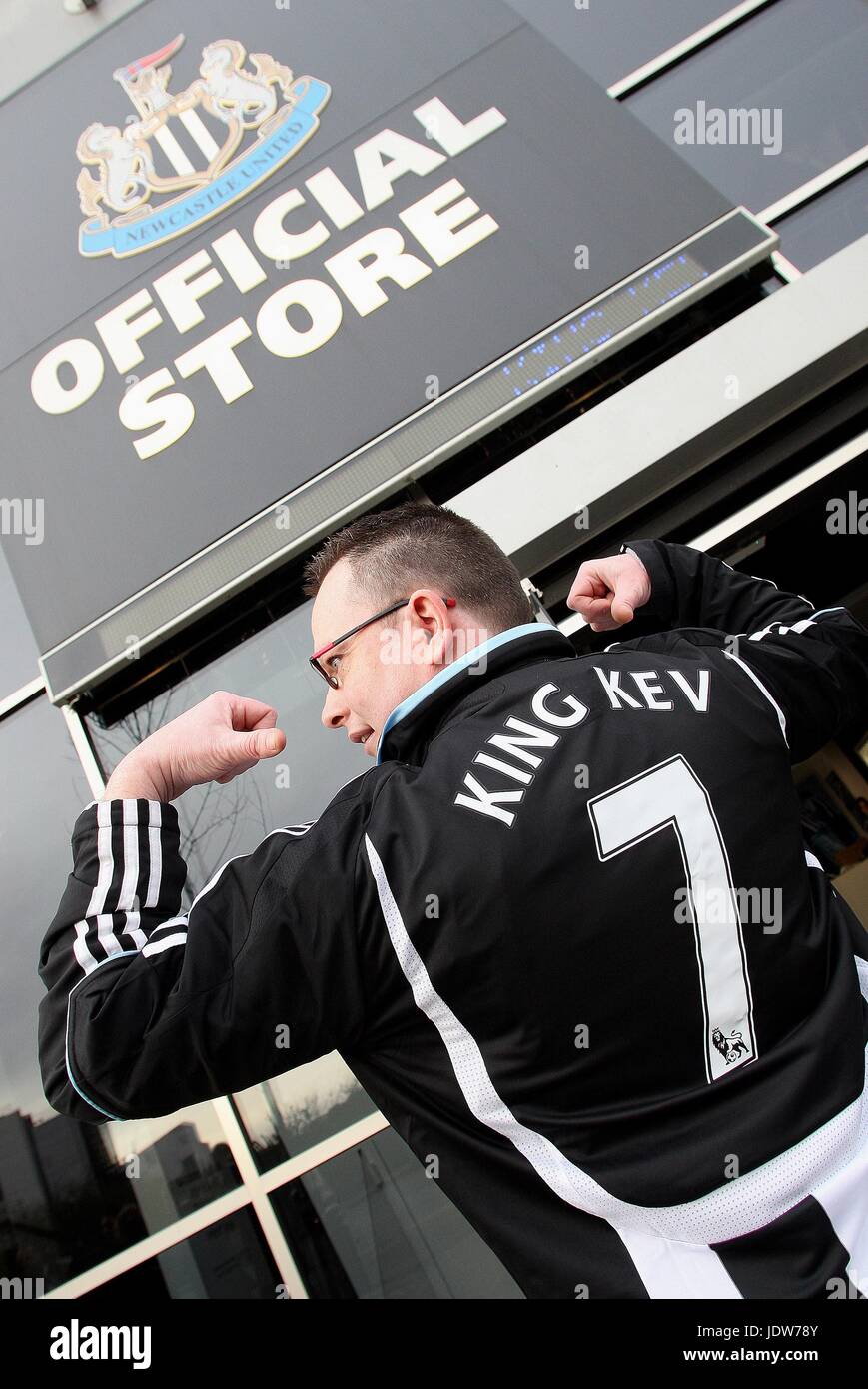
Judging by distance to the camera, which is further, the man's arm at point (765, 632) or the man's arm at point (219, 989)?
the man's arm at point (765, 632)

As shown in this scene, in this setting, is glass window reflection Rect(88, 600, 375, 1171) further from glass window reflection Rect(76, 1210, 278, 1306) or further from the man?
the man

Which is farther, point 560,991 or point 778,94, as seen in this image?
point 778,94

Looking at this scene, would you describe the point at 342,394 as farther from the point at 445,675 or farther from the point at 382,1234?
the point at 382,1234

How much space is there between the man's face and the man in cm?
19

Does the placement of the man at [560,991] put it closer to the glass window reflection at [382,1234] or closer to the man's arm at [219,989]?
the man's arm at [219,989]

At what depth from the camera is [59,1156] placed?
2.75 metres

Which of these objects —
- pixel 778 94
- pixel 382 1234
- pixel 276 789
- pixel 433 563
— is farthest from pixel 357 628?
pixel 778 94

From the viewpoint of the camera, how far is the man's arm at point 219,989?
38.8 inches

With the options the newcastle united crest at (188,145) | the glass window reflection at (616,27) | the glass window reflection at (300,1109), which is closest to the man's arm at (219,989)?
the glass window reflection at (300,1109)

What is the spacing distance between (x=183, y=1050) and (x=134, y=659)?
2.35 metres

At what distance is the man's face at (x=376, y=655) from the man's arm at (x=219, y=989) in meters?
0.27

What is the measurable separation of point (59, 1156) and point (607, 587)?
2451 mm

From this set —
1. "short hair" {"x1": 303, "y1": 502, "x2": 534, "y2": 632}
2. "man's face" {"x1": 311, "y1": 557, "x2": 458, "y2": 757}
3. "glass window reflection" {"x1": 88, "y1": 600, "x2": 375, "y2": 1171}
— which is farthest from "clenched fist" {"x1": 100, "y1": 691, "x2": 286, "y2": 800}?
"glass window reflection" {"x1": 88, "y1": 600, "x2": 375, "y2": 1171}

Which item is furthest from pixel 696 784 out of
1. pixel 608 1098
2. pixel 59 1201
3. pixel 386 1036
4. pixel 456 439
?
pixel 59 1201
